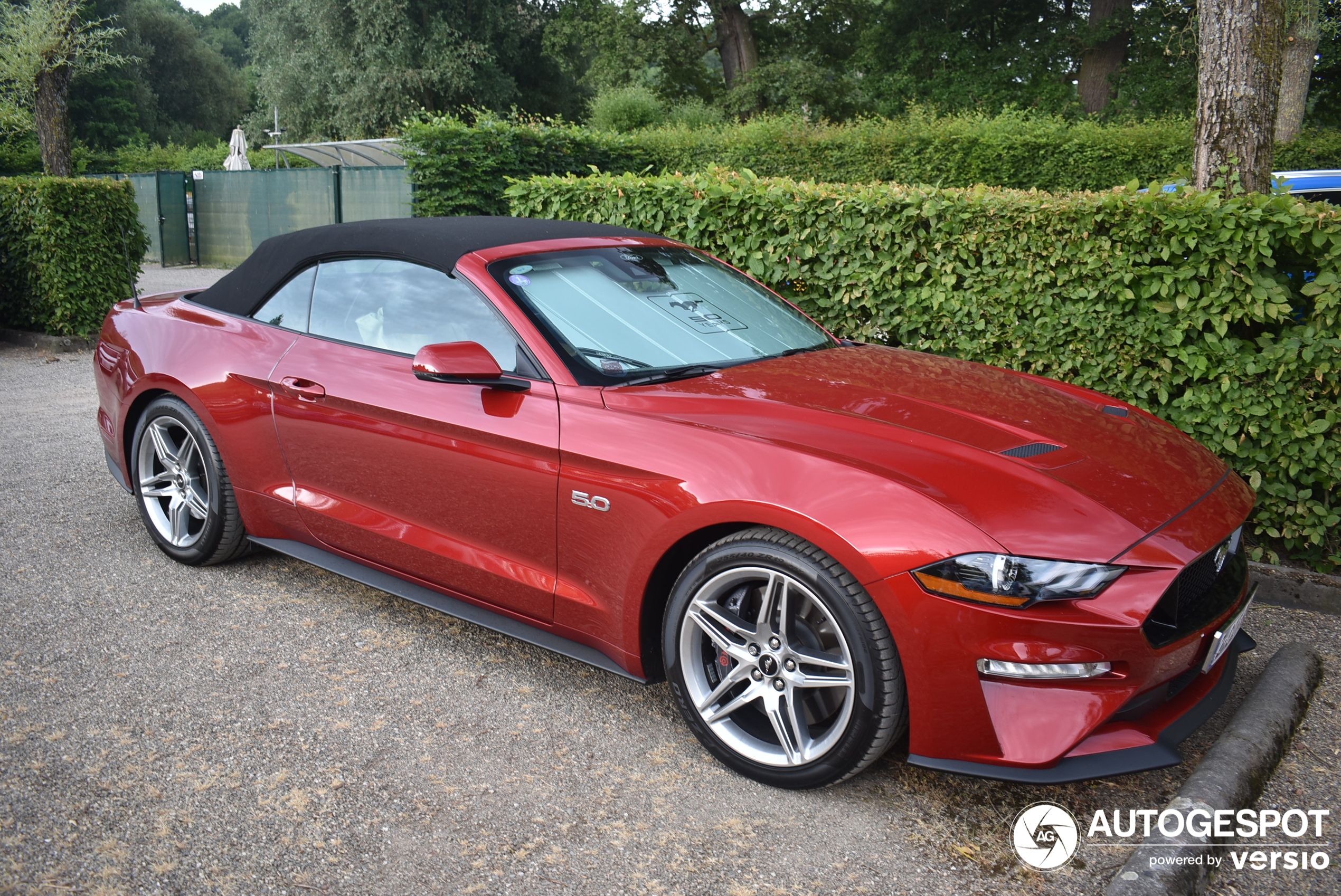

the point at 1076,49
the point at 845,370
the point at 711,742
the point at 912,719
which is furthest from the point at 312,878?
the point at 1076,49

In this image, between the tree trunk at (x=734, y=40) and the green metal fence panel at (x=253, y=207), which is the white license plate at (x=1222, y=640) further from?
the tree trunk at (x=734, y=40)

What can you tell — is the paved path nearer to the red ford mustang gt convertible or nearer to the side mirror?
the red ford mustang gt convertible

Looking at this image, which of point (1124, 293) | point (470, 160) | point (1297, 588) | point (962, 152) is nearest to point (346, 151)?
point (470, 160)

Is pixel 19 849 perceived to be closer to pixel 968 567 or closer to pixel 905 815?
pixel 905 815

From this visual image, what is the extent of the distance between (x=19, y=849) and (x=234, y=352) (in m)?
2.16

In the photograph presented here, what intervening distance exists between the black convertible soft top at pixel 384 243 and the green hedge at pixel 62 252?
699 cm

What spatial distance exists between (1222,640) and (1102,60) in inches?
1190

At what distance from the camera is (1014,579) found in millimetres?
2387

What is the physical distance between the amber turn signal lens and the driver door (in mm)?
1212

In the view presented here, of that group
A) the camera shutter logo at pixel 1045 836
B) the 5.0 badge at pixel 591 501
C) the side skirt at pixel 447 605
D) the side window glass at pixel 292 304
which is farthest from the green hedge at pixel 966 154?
the camera shutter logo at pixel 1045 836

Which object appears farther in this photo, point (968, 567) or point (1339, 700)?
point (1339, 700)

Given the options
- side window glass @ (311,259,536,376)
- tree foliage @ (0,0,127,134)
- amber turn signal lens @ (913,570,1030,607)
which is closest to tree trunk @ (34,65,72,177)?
tree foliage @ (0,0,127,134)

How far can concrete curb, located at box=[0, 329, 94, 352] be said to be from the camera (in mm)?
10641

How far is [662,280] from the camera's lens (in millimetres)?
3895
